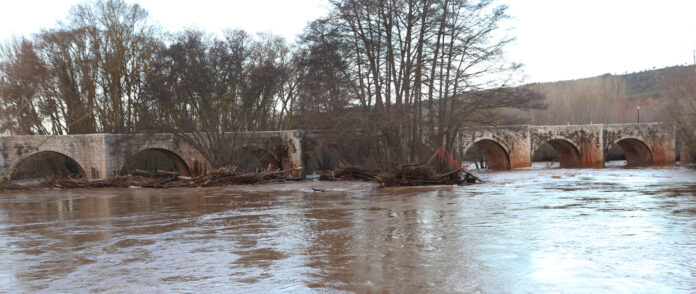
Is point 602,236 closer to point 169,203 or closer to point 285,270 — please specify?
point 285,270

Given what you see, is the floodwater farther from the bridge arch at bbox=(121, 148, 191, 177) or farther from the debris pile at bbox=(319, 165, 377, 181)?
the bridge arch at bbox=(121, 148, 191, 177)

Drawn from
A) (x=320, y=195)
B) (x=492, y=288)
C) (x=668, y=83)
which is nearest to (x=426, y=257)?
(x=492, y=288)

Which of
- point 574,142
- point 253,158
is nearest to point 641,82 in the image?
point 574,142

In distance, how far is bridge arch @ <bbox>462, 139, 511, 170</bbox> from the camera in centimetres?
3531

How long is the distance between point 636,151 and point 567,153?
570 centimetres

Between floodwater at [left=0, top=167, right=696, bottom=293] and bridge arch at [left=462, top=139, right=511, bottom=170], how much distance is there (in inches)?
741

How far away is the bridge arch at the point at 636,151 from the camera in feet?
128

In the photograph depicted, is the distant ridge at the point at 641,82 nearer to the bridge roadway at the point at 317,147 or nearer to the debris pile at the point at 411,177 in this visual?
the bridge roadway at the point at 317,147

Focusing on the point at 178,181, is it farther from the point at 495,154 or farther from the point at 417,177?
the point at 495,154

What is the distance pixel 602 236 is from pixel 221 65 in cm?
2301

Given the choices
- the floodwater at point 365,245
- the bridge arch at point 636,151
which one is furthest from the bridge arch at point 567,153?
the floodwater at point 365,245

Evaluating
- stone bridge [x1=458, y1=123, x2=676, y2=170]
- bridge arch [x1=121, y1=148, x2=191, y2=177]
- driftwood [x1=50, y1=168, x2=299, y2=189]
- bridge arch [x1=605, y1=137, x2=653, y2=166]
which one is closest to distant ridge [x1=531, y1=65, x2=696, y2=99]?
bridge arch [x1=605, y1=137, x2=653, y2=166]

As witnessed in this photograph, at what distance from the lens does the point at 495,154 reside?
36969mm

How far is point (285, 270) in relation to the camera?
731 centimetres
